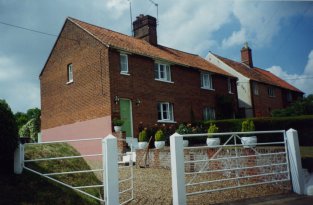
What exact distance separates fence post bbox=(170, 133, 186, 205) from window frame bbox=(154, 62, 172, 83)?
1613 cm

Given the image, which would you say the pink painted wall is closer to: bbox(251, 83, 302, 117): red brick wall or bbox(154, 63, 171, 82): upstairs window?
bbox(154, 63, 171, 82): upstairs window

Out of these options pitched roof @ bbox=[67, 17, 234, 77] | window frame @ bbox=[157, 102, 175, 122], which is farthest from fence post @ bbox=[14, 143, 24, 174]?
window frame @ bbox=[157, 102, 175, 122]

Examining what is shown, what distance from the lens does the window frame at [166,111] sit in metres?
23.3

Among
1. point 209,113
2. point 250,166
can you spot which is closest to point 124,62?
point 209,113

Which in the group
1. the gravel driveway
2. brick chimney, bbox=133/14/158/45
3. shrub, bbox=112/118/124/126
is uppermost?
brick chimney, bbox=133/14/158/45

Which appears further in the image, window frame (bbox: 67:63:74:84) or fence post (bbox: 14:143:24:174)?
window frame (bbox: 67:63:74:84)

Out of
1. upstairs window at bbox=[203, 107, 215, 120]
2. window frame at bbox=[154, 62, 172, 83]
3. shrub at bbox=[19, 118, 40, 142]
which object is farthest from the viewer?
shrub at bbox=[19, 118, 40, 142]

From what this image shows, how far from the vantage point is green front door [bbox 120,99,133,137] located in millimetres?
20680

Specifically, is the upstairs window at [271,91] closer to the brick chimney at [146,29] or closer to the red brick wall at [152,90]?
the red brick wall at [152,90]

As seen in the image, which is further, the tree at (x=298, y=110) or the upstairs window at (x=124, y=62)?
the tree at (x=298, y=110)

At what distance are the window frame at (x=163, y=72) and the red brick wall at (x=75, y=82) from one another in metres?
A: 4.22

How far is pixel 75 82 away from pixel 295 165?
16559 millimetres

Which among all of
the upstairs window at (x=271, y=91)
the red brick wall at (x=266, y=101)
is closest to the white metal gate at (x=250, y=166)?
the red brick wall at (x=266, y=101)

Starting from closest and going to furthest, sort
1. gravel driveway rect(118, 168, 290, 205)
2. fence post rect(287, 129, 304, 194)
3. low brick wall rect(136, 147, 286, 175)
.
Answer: gravel driveway rect(118, 168, 290, 205), fence post rect(287, 129, 304, 194), low brick wall rect(136, 147, 286, 175)
